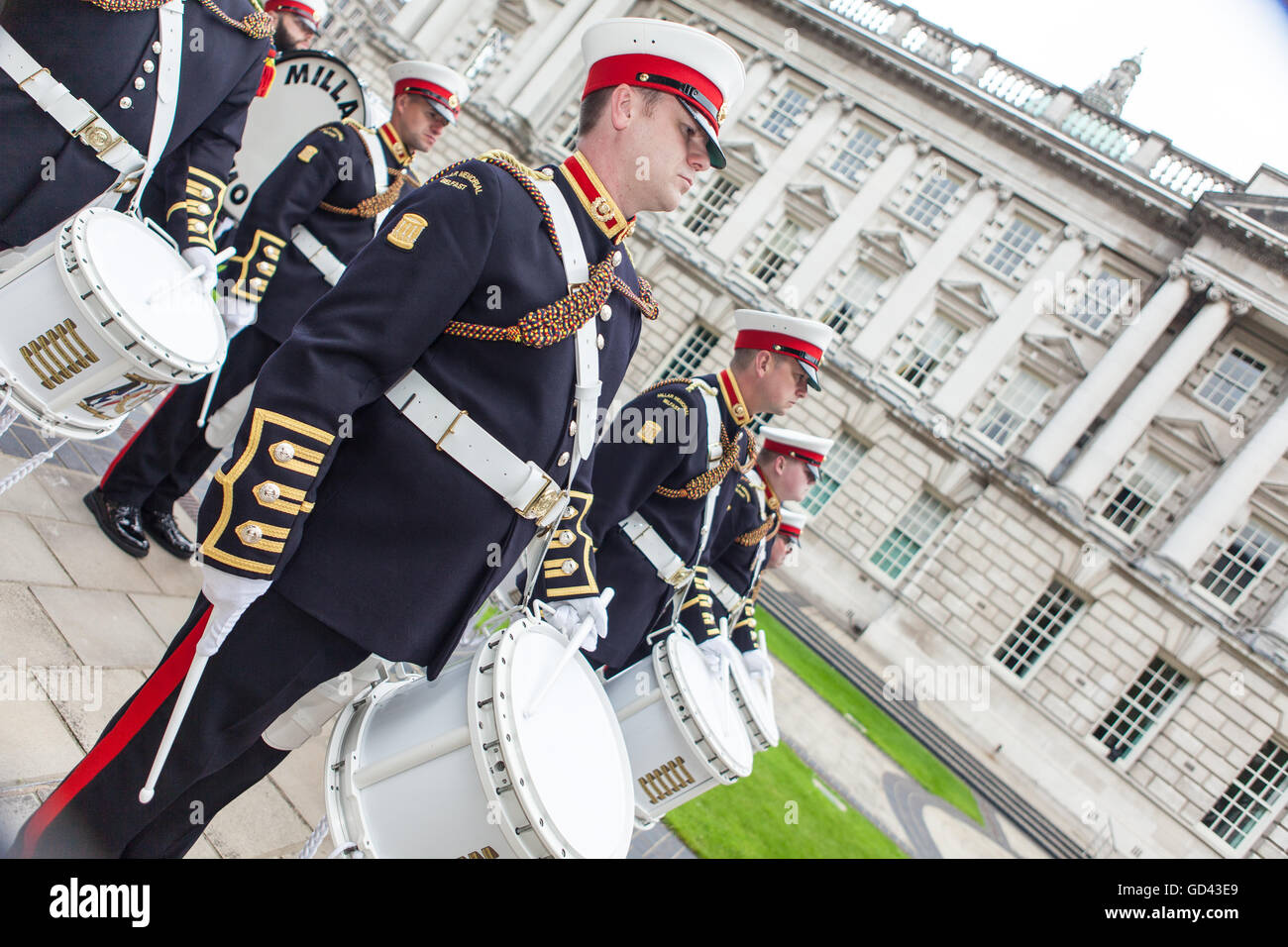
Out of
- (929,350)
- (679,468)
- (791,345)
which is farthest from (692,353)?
(679,468)

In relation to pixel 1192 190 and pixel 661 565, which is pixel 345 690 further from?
pixel 1192 190

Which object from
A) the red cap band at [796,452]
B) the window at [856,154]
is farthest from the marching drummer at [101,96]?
the window at [856,154]

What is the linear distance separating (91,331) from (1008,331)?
23028 millimetres

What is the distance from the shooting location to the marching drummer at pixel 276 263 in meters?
4.32

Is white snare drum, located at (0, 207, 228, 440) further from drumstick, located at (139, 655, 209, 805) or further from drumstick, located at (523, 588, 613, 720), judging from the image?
drumstick, located at (523, 588, 613, 720)

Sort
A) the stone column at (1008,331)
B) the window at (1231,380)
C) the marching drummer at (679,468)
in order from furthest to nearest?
the stone column at (1008,331) → the window at (1231,380) → the marching drummer at (679,468)

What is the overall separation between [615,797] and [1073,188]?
24.9 meters

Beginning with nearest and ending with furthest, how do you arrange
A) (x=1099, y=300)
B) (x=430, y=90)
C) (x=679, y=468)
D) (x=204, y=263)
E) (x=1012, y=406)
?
(x=204, y=263)
(x=679, y=468)
(x=430, y=90)
(x=1099, y=300)
(x=1012, y=406)

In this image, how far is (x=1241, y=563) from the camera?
1927 cm

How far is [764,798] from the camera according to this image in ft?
23.0

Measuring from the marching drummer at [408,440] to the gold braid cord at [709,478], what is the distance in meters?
1.83

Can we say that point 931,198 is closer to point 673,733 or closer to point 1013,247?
point 1013,247

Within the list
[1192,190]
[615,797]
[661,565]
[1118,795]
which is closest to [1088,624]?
[1118,795]

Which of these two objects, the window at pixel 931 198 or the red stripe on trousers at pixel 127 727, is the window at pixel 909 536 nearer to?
the window at pixel 931 198
